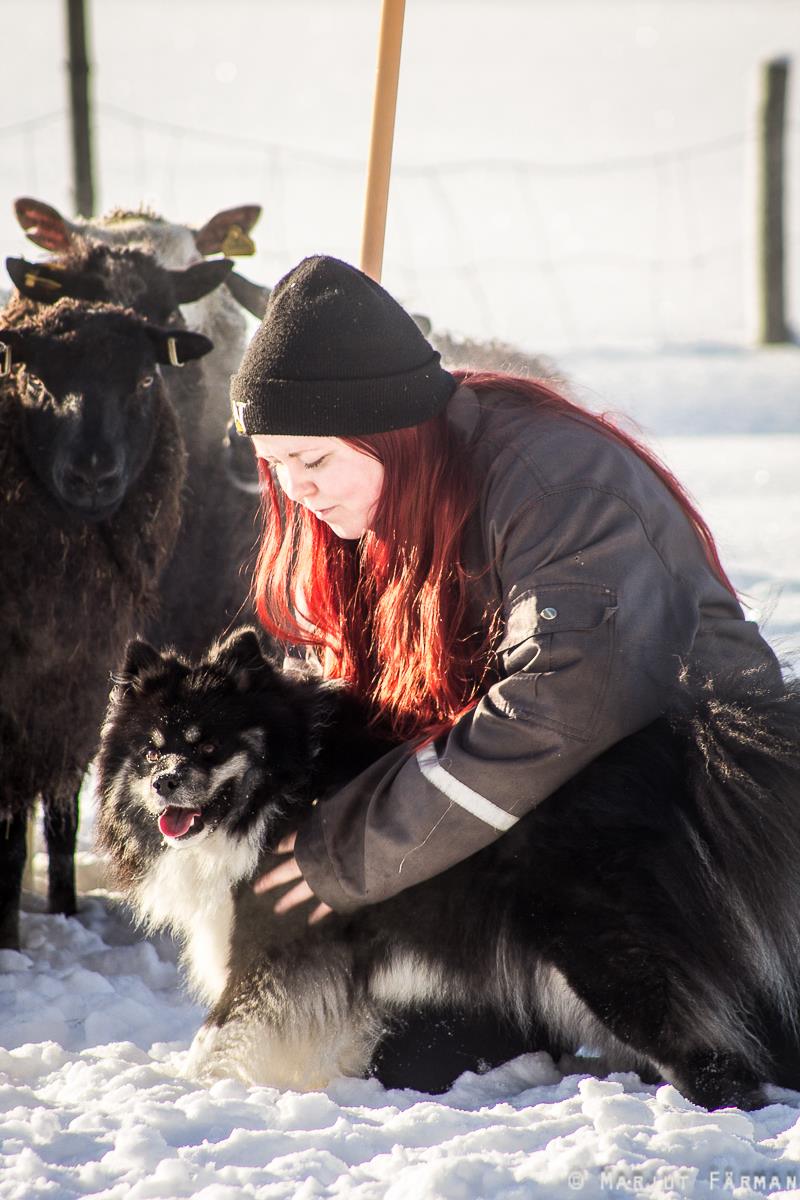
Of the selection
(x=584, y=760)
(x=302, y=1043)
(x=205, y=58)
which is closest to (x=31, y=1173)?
(x=302, y=1043)

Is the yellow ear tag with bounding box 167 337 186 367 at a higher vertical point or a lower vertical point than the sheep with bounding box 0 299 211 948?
higher

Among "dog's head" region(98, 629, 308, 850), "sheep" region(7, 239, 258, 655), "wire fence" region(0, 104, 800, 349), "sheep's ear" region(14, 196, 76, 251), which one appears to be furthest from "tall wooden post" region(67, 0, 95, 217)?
"dog's head" region(98, 629, 308, 850)

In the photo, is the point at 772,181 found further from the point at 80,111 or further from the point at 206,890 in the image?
the point at 206,890

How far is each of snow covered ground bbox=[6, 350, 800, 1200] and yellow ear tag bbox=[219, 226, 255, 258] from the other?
2.28 metres

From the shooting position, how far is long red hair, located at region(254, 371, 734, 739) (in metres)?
2.92

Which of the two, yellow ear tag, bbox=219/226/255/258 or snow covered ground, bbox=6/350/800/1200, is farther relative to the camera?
yellow ear tag, bbox=219/226/255/258

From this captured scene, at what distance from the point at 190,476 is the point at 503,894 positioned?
2720mm

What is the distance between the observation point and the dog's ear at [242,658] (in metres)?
3.13

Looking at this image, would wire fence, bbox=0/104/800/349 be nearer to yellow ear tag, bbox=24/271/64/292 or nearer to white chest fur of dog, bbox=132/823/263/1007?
yellow ear tag, bbox=24/271/64/292

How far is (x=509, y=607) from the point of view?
2828 millimetres

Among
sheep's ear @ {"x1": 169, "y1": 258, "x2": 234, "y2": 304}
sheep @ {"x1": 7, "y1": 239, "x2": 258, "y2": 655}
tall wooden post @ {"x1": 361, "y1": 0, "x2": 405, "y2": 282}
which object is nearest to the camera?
tall wooden post @ {"x1": 361, "y1": 0, "x2": 405, "y2": 282}

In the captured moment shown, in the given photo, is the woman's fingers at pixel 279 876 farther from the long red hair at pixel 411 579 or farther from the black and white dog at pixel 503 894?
the long red hair at pixel 411 579

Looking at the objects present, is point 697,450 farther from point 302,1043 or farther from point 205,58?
point 205,58

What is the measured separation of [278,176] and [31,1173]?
41.3ft
